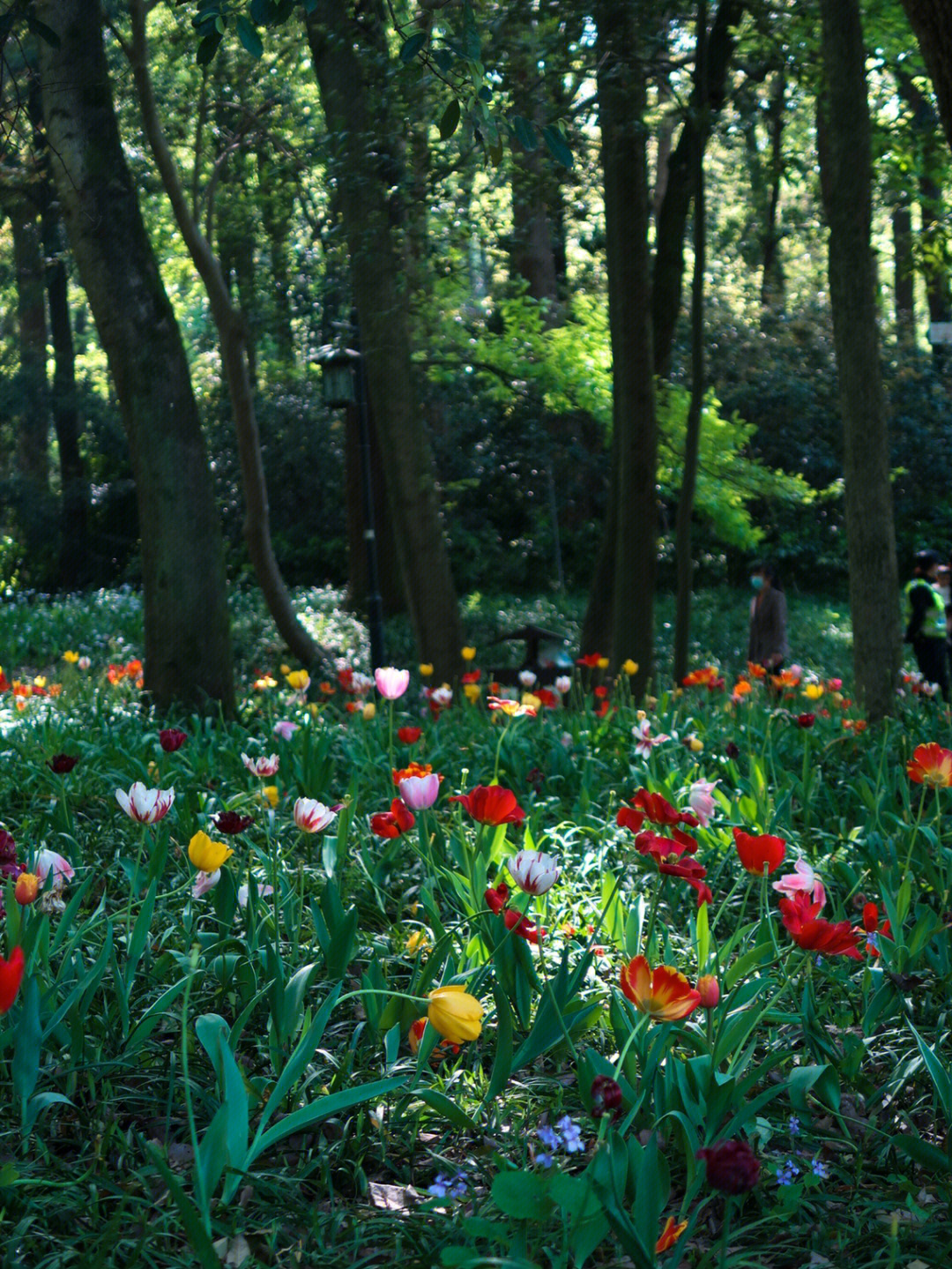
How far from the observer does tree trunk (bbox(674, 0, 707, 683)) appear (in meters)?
8.74

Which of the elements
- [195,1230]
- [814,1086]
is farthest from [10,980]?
[814,1086]

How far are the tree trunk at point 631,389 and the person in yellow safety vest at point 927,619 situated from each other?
2132 mm

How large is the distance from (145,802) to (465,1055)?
2.76ft

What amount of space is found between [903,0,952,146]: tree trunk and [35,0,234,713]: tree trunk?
13.9ft

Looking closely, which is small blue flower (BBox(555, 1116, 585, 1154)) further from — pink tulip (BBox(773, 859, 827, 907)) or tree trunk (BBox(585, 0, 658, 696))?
tree trunk (BBox(585, 0, 658, 696))

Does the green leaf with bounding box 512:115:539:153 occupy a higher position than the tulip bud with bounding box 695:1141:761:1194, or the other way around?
the green leaf with bounding box 512:115:539:153

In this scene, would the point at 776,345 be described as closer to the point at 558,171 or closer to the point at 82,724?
the point at 558,171

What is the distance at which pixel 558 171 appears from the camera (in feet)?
30.5

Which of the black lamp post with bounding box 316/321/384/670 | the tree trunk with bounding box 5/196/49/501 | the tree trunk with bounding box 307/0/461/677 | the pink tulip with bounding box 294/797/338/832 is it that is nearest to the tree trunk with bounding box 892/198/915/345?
the black lamp post with bounding box 316/321/384/670

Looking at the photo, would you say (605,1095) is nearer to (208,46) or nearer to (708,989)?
(708,989)

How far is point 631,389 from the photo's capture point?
8.75 meters

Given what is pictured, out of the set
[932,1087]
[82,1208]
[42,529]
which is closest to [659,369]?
[932,1087]

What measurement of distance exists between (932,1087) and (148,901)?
1.64m

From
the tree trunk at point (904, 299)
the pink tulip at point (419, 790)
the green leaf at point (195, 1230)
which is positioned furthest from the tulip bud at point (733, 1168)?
the tree trunk at point (904, 299)
